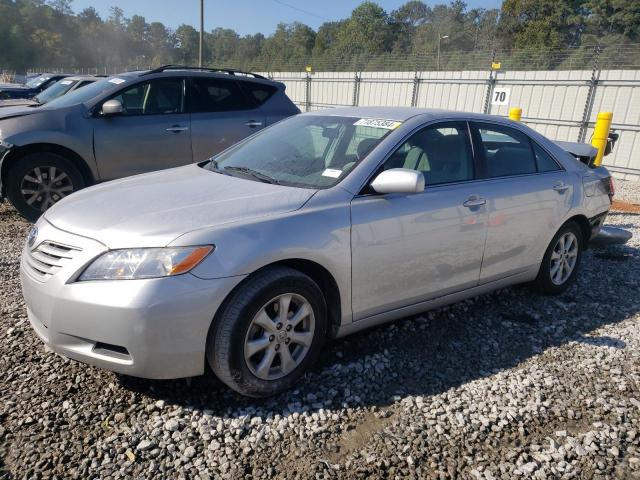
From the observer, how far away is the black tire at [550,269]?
4395mm

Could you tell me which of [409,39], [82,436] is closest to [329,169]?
[82,436]

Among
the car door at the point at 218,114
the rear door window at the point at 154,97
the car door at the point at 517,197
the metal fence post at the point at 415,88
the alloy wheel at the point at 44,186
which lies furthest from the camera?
the metal fence post at the point at 415,88

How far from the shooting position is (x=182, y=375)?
260cm

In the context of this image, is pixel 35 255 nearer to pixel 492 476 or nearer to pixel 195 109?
pixel 492 476

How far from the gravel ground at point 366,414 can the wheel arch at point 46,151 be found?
252 cm

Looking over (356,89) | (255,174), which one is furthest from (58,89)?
(356,89)

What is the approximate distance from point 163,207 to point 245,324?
0.80 m

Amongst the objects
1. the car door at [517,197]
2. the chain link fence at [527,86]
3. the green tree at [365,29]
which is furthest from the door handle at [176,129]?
the green tree at [365,29]

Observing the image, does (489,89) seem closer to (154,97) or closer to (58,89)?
(154,97)

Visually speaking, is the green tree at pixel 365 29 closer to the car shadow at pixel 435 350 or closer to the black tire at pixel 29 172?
the black tire at pixel 29 172

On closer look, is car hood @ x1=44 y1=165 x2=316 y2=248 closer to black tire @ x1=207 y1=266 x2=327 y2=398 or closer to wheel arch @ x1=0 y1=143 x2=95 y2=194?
black tire @ x1=207 y1=266 x2=327 y2=398

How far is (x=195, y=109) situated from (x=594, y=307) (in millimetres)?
5130

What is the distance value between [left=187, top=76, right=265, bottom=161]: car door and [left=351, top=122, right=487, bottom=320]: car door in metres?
3.82

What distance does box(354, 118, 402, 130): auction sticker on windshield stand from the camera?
348 cm
